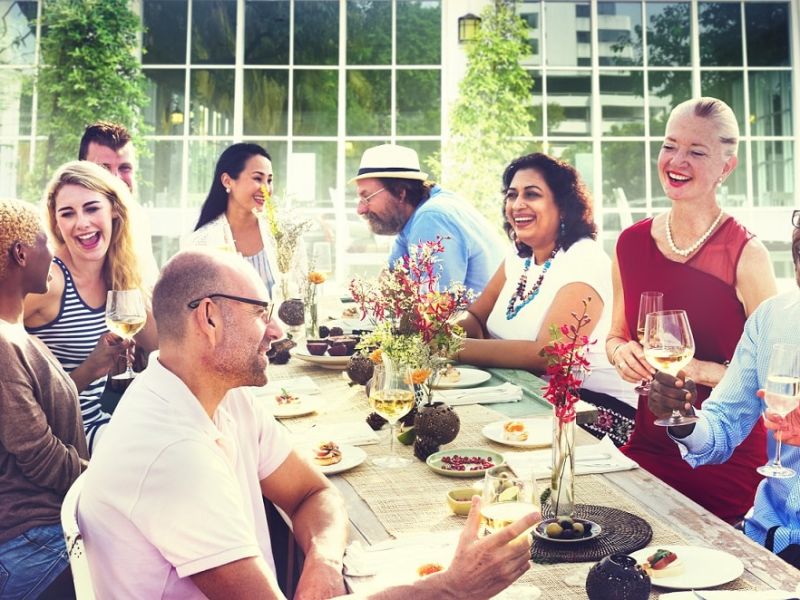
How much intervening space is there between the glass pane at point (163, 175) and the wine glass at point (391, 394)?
8.95 metres

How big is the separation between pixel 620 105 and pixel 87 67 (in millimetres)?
6601

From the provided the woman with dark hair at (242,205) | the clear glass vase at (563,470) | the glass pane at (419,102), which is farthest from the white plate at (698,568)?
the glass pane at (419,102)

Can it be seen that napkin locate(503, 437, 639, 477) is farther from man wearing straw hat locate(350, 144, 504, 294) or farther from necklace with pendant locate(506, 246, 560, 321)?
man wearing straw hat locate(350, 144, 504, 294)

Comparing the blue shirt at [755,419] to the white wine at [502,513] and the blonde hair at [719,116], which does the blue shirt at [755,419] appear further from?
the white wine at [502,513]

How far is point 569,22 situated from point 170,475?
10535 millimetres

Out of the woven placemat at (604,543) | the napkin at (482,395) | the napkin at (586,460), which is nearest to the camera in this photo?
the woven placemat at (604,543)

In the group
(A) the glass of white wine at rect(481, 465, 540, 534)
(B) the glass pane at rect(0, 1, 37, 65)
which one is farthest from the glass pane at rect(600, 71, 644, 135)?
(A) the glass of white wine at rect(481, 465, 540, 534)

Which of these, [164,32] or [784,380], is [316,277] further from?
[164,32]

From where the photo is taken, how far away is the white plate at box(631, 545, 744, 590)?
140 cm

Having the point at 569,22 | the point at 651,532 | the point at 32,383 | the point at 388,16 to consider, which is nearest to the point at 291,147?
the point at 388,16

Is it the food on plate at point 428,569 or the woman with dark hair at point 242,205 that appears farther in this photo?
the woman with dark hair at point 242,205

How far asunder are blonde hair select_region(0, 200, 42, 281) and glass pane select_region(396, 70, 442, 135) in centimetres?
851

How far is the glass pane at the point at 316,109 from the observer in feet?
35.1

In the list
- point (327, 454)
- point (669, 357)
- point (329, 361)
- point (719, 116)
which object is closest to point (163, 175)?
point (329, 361)
